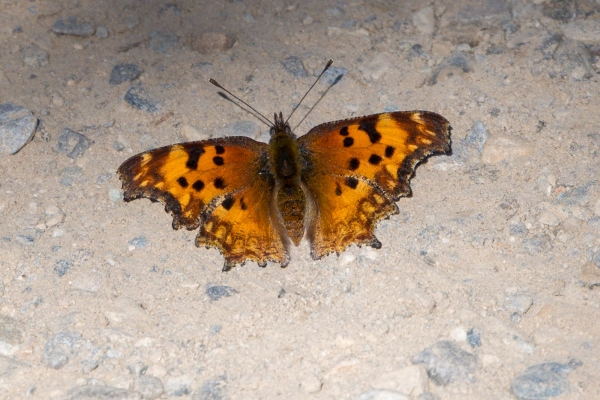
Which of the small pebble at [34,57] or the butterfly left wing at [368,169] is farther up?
the butterfly left wing at [368,169]

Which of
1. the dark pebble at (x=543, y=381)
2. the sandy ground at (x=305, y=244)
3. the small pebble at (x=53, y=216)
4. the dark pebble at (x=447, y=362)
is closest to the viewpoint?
the dark pebble at (x=543, y=381)

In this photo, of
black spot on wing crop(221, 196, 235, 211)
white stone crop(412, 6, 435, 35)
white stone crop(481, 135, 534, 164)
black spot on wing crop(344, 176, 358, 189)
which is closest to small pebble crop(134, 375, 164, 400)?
black spot on wing crop(221, 196, 235, 211)

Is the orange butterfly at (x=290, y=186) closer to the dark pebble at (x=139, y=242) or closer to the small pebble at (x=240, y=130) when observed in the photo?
the dark pebble at (x=139, y=242)

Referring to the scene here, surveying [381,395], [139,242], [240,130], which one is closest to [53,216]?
[139,242]

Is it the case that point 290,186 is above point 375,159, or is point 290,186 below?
below

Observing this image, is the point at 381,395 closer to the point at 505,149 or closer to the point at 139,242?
the point at 139,242

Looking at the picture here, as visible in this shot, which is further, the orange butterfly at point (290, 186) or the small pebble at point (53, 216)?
the small pebble at point (53, 216)

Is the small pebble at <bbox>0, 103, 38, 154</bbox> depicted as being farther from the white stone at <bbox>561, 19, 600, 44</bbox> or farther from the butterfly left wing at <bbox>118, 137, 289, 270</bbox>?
the white stone at <bbox>561, 19, 600, 44</bbox>

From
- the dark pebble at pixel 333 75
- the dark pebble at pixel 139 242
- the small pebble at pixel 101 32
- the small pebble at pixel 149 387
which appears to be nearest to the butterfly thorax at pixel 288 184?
the dark pebble at pixel 139 242
